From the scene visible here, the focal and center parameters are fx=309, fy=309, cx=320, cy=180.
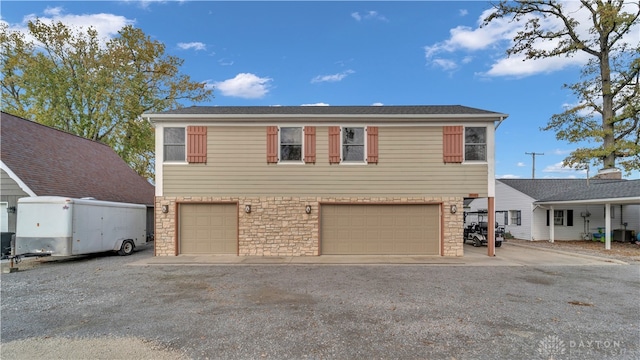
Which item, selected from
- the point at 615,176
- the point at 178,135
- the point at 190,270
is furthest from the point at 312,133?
the point at 615,176

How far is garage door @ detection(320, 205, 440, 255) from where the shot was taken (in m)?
11.4

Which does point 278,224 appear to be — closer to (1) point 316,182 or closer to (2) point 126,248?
(1) point 316,182

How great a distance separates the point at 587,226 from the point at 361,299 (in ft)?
62.8

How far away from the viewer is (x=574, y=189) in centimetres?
1764

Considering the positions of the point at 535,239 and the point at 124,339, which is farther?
the point at 535,239

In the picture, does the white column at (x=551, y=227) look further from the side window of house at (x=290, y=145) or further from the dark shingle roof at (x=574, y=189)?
the side window of house at (x=290, y=145)

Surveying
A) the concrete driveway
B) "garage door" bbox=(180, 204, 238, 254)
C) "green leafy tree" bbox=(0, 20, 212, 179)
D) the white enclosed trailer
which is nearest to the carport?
the concrete driveway

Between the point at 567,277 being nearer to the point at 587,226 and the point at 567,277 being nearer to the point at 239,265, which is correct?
the point at 239,265

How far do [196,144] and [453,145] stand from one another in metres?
9.40

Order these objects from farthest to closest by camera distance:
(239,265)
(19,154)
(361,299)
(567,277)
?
(19,154), (239,265), (567,277), (361,299)

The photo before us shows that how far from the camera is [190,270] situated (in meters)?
8.94

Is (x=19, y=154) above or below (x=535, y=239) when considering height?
above

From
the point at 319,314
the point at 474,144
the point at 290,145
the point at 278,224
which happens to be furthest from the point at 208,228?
the point at 474,144

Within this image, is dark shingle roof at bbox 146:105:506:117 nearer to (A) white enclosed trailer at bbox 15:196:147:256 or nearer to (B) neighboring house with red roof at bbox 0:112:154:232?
(A) white enclosed trailer at bbox 15:196:147:256
